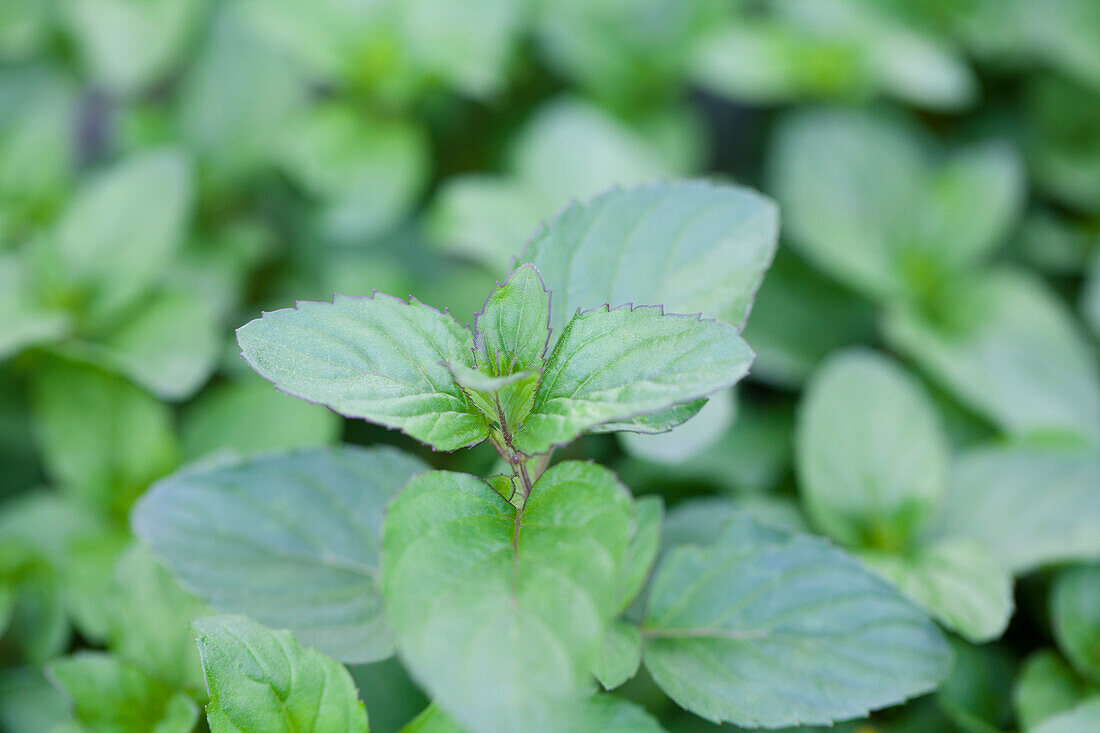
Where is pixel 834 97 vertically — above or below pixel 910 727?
above

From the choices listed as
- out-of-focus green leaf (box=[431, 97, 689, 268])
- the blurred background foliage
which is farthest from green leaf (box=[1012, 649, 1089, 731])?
out-of-focus green leaf (box=[431, 97, 689, 268])

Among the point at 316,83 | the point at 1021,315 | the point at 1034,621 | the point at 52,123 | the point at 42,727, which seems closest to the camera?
the point at 42,727

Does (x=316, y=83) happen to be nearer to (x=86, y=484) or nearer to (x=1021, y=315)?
(x=86, y=484)

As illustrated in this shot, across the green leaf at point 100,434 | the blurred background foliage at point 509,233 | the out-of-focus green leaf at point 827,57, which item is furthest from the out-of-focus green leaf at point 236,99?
the out-of-focus green leaf at point 827,57

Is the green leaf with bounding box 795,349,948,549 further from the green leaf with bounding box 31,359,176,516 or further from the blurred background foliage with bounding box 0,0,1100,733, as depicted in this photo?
the green leaf with bounding box 31,359,176,516

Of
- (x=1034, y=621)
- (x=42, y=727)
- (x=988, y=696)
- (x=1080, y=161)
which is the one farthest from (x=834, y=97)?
(x=42, y=727)

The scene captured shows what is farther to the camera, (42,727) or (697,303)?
(42,727)
